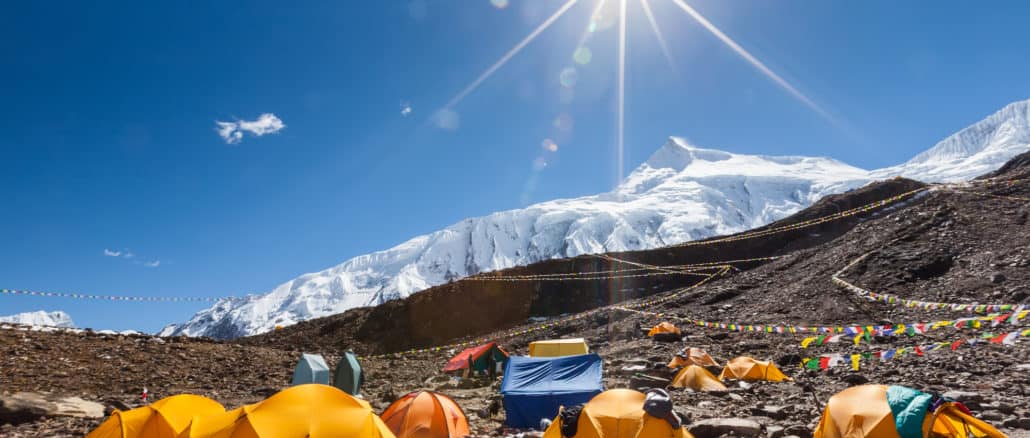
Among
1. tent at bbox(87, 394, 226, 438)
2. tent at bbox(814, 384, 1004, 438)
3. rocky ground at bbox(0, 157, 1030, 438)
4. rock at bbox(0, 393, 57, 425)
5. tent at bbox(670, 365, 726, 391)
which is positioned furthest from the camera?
tent at bbox(670, 365, 726, 391)

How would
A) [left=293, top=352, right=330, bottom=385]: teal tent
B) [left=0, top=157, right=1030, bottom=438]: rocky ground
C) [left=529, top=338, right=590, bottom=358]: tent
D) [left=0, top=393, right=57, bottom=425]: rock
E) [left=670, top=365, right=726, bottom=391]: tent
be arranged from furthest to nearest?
[left=529, top=338, right=590, bottom=358]: tent → [left=293, top=352, right=330, bottom=385]: teal tent → [left=670, top=365, right=726, bottom=391]: tent → [left=0, top=157, right=1030, bottom=438]: rocky ground → [left=0, top=393, right=57, bottom=425]: rock

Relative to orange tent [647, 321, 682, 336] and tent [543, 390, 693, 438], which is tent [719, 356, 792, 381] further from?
tent [543, 390, 693, 438]

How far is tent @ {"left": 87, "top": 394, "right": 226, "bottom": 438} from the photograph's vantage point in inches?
339

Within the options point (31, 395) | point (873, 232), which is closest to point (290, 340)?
point (31, 395)

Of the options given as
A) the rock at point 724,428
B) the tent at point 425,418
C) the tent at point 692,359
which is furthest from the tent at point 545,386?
the tent at point 692,359

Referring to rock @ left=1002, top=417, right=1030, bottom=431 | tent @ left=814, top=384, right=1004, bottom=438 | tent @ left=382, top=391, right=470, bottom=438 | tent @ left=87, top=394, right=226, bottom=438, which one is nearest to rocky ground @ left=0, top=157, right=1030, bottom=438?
rock @ left=1002, top=417, right=1030, bottom=431

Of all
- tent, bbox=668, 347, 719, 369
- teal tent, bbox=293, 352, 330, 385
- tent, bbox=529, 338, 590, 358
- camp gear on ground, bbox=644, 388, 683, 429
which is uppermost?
teal tent, bbox=293, 352, 330, 385

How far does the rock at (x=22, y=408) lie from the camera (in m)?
11.0

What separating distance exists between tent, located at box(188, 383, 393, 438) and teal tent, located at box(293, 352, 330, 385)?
8.35m

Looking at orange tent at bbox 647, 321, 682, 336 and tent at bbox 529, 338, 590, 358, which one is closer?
tent at bbox 529, 338, 590, 358

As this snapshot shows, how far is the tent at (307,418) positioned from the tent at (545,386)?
495cm

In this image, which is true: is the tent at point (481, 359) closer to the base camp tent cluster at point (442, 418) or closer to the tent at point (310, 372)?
the tent at point (310, 372)

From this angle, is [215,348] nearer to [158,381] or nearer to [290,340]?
[158,381]

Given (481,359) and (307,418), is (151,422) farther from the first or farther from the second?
(481,359)
